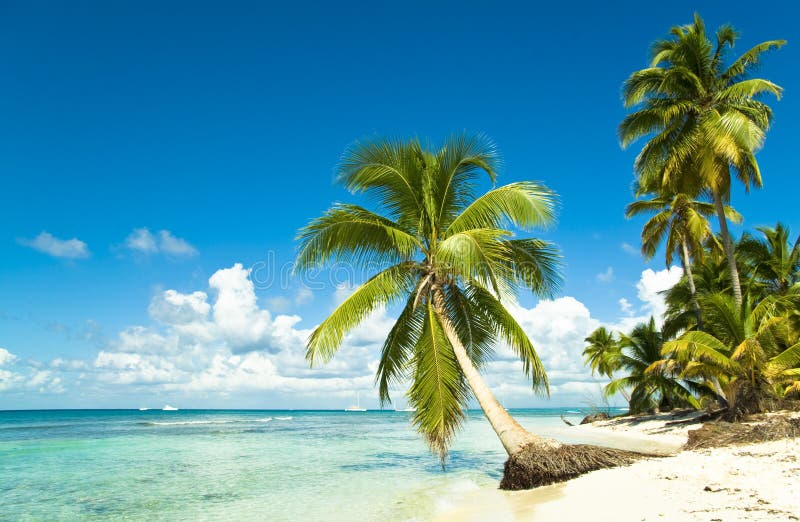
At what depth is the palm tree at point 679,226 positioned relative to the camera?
17.8m

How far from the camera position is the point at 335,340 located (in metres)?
9.24

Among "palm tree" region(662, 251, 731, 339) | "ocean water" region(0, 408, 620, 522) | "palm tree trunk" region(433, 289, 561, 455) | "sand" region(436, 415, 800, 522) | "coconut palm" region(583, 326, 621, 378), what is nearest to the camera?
"sand" region(436, 415, 800, 522)

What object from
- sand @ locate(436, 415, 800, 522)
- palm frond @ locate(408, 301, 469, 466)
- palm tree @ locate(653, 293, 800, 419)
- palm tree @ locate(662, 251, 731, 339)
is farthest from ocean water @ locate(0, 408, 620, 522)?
palm tree @ locate(662, 251, 731, 339)

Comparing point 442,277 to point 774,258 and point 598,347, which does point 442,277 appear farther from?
point 598,347

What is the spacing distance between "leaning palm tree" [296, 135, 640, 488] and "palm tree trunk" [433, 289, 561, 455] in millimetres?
21

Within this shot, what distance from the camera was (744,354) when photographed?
1398 cm

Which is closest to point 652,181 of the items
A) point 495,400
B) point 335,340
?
point 495,400

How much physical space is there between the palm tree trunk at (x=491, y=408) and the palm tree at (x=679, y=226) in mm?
12310

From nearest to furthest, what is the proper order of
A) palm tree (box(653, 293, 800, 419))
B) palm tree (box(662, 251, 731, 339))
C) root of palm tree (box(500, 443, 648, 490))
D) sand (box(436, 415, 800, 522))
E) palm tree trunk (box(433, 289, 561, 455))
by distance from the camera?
sand (box(436, 415, 800, 522)), root of palm tree (box(500, 443, 648, 490)), palm tree trunk (box(433, 289, 561, 455)), palm tree (box(653, 293, 800, 419)), palm tree (box(662, 251, 731, 339))

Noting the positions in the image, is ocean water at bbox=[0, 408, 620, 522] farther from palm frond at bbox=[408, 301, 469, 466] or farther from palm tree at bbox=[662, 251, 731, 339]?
palm tree at bbox=[662, 251, 731, 339]

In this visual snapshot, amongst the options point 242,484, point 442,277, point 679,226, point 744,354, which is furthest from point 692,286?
point 242,484

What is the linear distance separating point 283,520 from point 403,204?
6.15 metres

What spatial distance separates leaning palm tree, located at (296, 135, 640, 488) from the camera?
8.72 metres

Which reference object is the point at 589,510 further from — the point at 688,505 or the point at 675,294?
the point at 675,294
